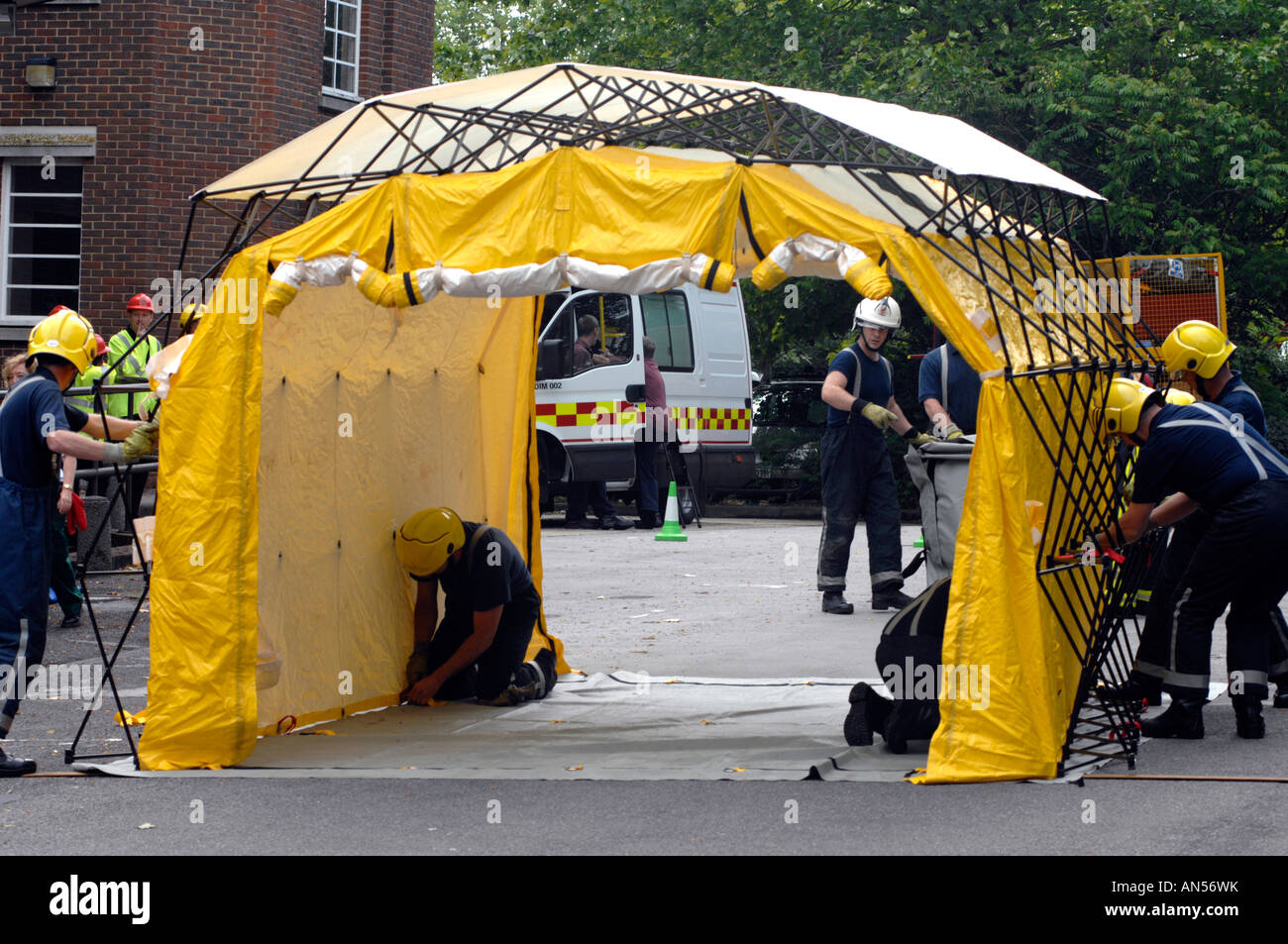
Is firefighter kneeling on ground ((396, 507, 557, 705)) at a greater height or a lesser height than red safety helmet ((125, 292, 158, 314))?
lesser

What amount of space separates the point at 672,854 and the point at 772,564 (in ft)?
32.4

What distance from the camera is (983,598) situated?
6.27 metres

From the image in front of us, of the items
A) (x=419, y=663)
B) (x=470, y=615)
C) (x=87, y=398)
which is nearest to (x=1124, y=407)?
(x=470, y=615)

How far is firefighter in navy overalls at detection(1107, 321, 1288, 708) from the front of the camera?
24.7ft

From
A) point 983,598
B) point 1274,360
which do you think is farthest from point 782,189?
point 1274,360

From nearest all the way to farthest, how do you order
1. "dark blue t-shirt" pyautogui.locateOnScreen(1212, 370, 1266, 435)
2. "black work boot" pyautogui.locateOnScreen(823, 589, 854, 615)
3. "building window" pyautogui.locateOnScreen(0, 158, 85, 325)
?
"dark blue t-shirt" pyautogui.locateOnScreen(1212, 370, 1266, 435), "black work boot" pyautogui.locateOnScreen(823, 589, 854, 615), "building window" pyautogui.locateOnScreen(0, 158, 85, 325)

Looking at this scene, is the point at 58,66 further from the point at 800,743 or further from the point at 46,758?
the point at 800,743

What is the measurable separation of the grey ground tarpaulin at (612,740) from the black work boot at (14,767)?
222 millimetres

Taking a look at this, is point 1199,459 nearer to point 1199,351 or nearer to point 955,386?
point 1199,351

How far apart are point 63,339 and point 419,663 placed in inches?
107

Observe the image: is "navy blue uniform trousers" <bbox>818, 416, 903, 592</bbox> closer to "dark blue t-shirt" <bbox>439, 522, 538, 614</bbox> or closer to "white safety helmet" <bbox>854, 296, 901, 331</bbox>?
"white safety helmet" <bbox>854, 296, 901, 331</bbox>

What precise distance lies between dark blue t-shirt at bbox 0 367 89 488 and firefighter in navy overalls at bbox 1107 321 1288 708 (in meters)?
5.01

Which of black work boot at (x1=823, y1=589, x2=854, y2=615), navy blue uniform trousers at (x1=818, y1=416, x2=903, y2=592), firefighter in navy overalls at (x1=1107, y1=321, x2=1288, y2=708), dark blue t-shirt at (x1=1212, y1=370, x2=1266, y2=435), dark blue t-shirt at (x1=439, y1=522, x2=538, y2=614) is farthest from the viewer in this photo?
black work boot at (x1=823, y1=589, x2=854, y2=615)

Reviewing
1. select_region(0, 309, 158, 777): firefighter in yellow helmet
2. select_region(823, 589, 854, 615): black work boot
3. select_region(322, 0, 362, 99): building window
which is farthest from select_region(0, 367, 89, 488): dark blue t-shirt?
select_region(322, 0, 362, 99): building window
